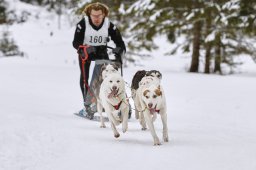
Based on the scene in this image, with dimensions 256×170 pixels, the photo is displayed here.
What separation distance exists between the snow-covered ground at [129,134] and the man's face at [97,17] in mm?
1719

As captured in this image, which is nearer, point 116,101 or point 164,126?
point 164,126

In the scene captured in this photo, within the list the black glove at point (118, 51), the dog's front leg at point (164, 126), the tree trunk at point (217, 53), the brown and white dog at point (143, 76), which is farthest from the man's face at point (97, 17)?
the tree trunk at point (217, 53)

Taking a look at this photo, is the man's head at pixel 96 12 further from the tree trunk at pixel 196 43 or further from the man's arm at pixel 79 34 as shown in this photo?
the tree trunk at pixel 196 43

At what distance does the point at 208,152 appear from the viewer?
6.04 m

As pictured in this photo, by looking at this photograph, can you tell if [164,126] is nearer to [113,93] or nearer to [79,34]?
[113,93]

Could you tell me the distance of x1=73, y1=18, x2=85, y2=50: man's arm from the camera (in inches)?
342

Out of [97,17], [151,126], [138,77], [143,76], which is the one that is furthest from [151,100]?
[97,17]

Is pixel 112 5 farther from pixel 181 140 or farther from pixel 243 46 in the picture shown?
pixel 181 140

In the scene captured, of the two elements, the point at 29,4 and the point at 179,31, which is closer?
the point at 179,31

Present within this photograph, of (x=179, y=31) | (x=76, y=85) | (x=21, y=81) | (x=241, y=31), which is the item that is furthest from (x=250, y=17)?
(x=21, y=81)

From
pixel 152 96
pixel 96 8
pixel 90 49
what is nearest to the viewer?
pixel 152 96

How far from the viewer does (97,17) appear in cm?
859

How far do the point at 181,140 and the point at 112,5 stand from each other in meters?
16.8

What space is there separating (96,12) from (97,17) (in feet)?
0.51
